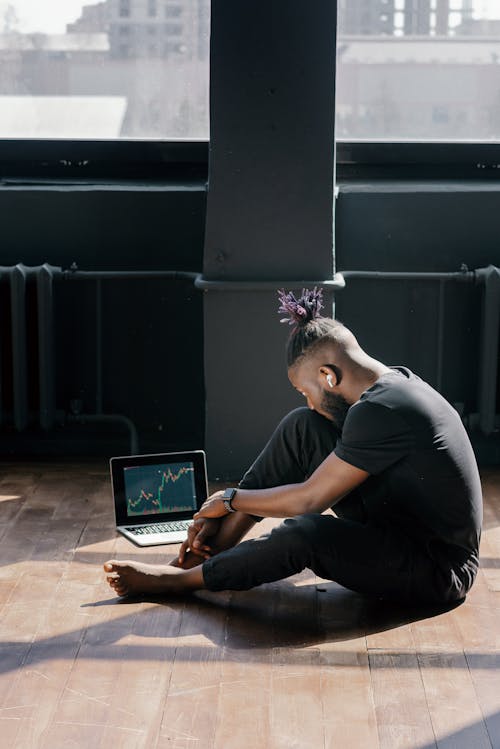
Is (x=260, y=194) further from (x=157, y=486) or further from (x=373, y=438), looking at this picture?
(x=373, y=438)

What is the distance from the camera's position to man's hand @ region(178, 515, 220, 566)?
3.13 m

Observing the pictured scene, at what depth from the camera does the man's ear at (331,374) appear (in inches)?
114

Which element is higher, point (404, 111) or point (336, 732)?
point (404, 111)

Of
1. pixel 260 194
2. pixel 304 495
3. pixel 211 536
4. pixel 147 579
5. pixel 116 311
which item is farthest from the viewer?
pixel 116 311

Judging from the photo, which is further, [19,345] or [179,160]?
[179,160]

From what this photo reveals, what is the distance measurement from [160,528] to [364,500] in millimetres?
852

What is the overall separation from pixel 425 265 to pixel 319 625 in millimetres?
2015

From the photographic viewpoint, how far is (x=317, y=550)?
2.84m

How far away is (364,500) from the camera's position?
9.78 ft

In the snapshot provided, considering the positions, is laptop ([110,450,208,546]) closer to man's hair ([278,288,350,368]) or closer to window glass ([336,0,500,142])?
man's hair ([278,288,350,368])

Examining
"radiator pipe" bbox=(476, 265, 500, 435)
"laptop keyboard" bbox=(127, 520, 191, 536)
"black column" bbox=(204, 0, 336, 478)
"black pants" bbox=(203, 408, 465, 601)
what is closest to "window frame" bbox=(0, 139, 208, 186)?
"black column" bbox=(204, 0, 336, 478)

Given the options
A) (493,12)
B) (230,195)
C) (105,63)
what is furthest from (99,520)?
(493,12)

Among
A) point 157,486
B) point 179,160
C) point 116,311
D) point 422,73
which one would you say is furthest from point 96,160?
point 157,486

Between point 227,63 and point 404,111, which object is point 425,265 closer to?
point 404,111
